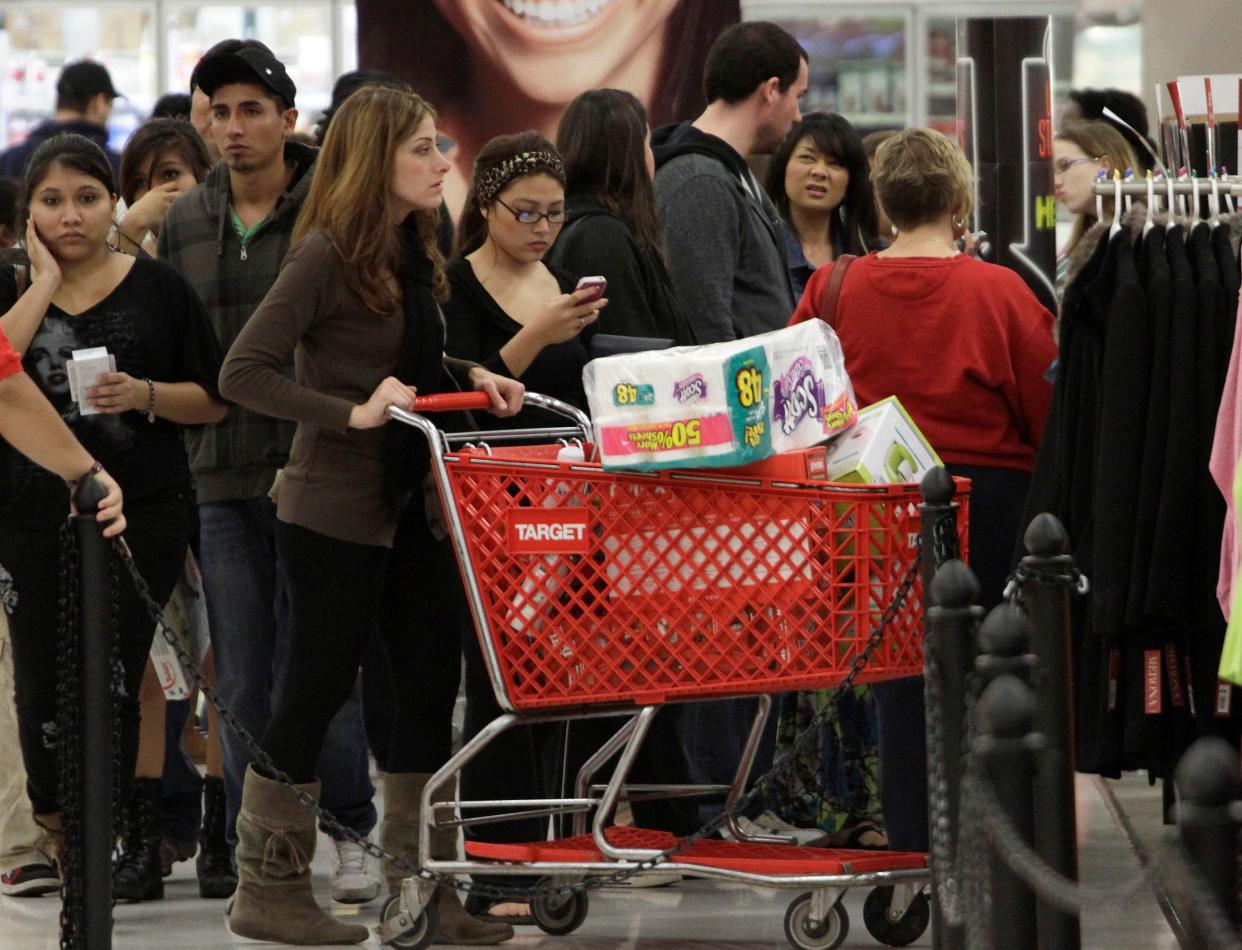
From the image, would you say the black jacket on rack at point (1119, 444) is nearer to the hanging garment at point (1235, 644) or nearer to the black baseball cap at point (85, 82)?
the hanging garment at point (1235, 644)

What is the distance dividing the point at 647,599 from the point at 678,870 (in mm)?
581

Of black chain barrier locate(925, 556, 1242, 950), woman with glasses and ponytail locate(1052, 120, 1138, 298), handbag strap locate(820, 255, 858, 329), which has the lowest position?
black chain barrier locate(925, 556, 1242, 950)

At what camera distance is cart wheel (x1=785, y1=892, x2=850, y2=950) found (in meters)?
4.39

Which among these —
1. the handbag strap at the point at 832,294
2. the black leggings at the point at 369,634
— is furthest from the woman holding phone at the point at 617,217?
the black leggings at the point at 369,634

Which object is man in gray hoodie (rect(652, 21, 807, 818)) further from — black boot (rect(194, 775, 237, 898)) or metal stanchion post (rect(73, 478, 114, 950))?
metal stanchion post (rect(73, 478, 114, 950))

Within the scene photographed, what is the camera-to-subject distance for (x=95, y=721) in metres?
3.82

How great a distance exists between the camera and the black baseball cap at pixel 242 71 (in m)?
4.92

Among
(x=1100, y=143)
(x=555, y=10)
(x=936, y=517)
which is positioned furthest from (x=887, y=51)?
(x=936, y=517)

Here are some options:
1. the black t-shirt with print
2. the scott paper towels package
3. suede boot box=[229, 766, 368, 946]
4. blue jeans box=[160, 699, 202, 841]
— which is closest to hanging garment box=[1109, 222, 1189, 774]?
the scott paper towels package

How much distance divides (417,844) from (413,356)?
1080 millimetres

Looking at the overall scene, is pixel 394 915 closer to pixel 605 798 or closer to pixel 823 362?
pixel 605 798

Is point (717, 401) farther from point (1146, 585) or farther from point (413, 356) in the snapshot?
point (1146, 585)

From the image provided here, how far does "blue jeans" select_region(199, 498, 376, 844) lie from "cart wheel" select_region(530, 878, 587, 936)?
67cm

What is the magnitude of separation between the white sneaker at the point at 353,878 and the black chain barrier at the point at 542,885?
0.57 metres
